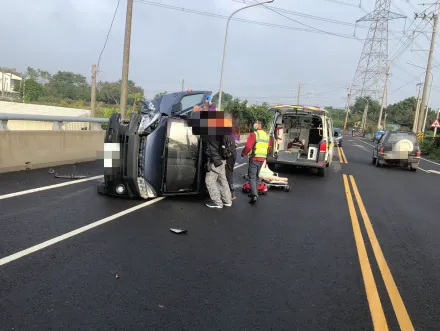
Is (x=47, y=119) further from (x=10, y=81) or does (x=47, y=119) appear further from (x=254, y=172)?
(x=10, y=81)

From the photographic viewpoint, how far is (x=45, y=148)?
10.1 meters

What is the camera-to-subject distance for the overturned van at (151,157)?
7020 mm

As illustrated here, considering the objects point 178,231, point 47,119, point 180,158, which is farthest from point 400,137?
point 178,231

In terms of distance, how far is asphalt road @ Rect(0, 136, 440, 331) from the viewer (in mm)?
3393

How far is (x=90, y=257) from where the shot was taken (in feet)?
14.7

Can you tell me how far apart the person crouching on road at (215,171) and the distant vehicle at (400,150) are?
41.6 feet

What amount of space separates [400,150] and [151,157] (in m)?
14.0

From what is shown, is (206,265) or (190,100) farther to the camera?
(190,100)

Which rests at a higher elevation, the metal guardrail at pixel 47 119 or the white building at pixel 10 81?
the white building at pixel 10 81

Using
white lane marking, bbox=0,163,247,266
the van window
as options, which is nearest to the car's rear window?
the van window

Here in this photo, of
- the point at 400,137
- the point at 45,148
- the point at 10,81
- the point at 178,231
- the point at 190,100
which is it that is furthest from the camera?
the point at 10,81

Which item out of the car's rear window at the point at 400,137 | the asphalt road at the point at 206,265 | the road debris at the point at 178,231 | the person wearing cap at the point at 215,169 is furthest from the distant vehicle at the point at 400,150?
the road debris at the point at 178,231

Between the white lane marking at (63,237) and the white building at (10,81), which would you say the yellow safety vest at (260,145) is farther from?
the white building at (10,81)

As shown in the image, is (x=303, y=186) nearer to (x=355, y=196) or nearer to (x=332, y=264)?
(x=355, y=196)
